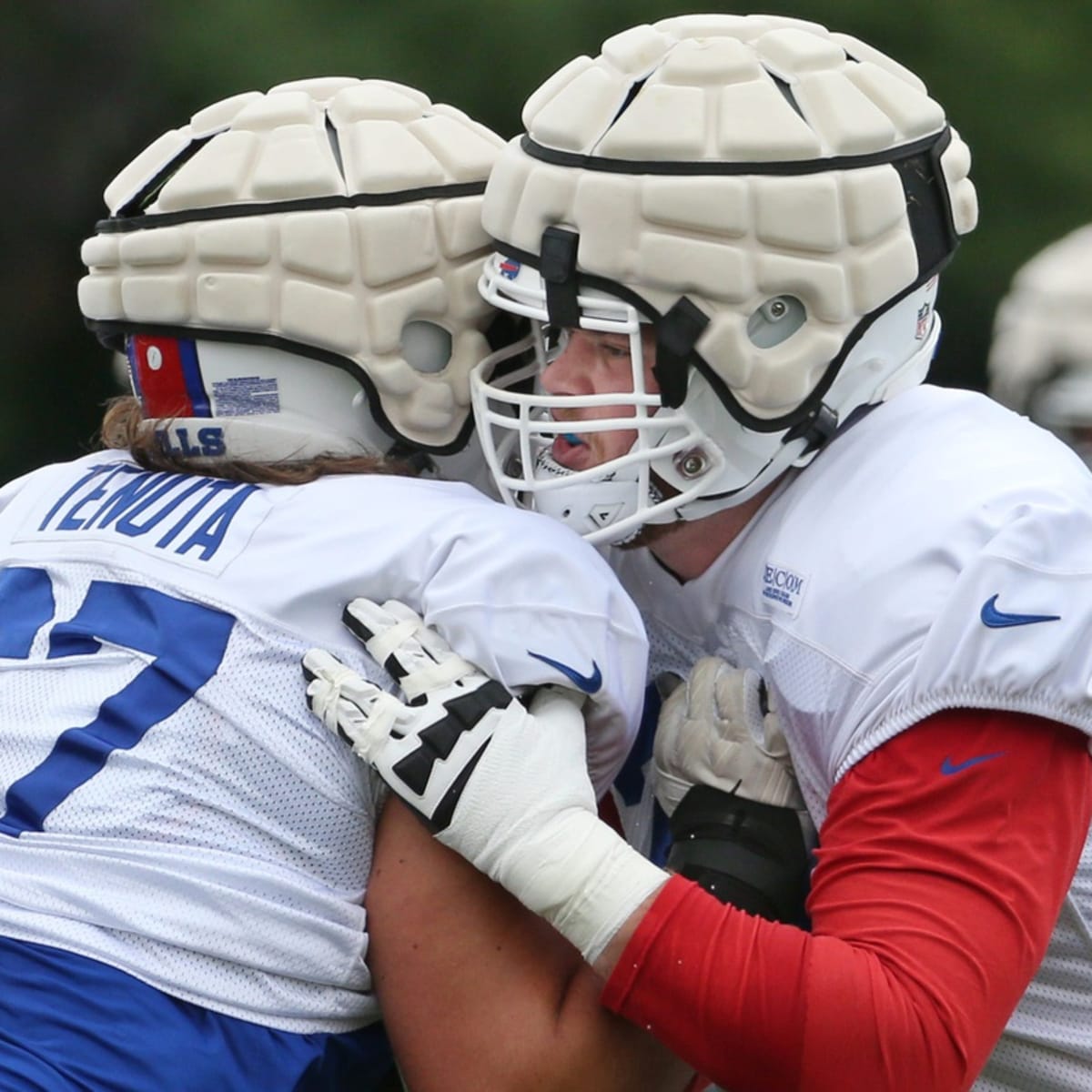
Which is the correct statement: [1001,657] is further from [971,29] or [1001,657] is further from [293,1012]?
[971,29]

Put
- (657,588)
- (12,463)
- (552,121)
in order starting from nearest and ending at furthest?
(552,121) < (657,588) < (12,463)

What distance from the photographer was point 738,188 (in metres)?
2.17

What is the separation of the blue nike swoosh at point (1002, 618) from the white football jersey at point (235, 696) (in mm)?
407

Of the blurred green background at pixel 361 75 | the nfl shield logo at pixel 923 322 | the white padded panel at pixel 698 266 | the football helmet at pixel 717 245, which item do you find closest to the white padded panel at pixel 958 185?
the football helmet at pixel 717 245

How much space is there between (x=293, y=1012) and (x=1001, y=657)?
837mm

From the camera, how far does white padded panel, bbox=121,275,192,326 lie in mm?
2324

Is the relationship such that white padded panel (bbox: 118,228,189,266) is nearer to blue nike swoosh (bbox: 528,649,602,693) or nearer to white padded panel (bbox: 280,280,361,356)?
white padded panel (bbox: 280,280,361,356)

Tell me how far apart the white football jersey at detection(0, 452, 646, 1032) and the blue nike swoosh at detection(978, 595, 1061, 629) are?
0.41 meters

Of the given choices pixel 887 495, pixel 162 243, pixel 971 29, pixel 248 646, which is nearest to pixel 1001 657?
pixel 887 495

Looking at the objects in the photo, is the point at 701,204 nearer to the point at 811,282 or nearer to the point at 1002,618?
the point at 811,282

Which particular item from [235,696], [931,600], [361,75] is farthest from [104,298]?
[361,75]

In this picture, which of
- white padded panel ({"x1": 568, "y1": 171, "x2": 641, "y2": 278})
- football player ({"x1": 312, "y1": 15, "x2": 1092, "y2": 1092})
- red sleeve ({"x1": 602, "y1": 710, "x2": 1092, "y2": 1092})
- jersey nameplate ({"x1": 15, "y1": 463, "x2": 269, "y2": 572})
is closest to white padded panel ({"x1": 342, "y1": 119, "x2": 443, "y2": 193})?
football player ({"x1": 312, "y1": 15, "x2": 1092, "y2": 1092})

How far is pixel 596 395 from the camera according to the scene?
2264 millimetres

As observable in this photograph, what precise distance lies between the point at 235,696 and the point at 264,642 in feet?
0.23
